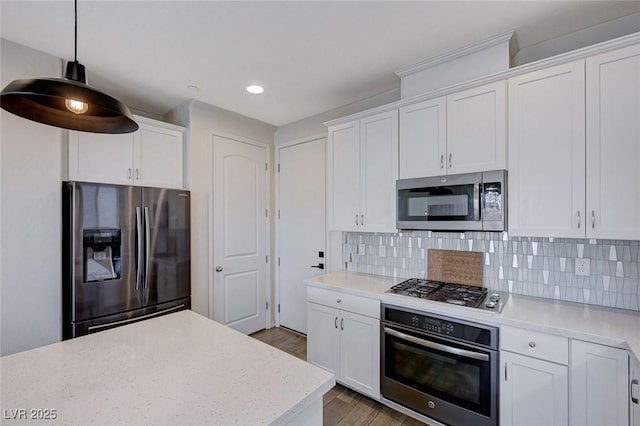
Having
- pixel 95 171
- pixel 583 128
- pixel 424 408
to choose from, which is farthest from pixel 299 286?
pixel 583 128

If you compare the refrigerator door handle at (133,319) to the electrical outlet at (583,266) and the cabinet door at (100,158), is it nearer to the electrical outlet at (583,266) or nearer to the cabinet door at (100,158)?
the cabinet door at (100,158)

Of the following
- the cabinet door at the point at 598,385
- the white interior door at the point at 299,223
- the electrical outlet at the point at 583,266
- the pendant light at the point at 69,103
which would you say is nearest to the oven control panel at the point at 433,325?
the cabinet door at the point at 598,385

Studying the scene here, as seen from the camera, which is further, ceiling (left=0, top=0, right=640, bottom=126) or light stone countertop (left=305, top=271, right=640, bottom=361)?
ceiling (left=0, top=0, right=640, bottom=126)

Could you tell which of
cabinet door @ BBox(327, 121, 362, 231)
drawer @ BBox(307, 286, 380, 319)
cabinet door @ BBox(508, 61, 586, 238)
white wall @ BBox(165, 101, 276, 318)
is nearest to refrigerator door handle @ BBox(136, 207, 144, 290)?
white wall @ BBox(165, 101, 276, 318)

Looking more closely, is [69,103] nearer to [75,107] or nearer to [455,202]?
[75,107]

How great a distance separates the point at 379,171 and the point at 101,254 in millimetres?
2347

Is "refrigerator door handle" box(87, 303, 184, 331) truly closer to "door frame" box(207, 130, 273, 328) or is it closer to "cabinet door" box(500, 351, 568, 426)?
"door frame" box(207, 130, 273, 328)

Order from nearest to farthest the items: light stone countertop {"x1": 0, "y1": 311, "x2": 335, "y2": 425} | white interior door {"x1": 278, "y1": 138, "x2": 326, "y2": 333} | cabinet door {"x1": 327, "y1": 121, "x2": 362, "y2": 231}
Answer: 1. light stone countertop {"x1": 0, "y1": 311, "x2": 335, "y2": 425}
2. cabinet door {"x1": 327, "y1": 121, "x2": 362, "y2": 231}
3. white interior door {"x1": 278, "y1": 138, "x2": 326, "y2": 333}

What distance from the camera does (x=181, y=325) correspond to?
62.9 inches

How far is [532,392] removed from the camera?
1594mm

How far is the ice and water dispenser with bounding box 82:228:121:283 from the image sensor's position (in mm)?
2172

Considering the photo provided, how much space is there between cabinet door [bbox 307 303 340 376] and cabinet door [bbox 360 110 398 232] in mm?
828

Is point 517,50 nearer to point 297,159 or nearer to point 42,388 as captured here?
point 297,159

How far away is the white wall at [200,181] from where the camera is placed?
10.0 ft
